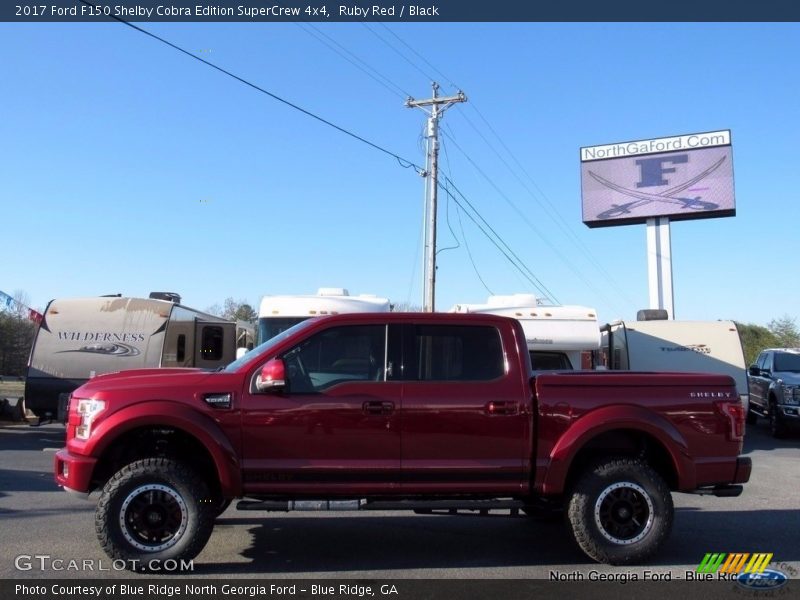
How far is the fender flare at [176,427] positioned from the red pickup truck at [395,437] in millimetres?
11

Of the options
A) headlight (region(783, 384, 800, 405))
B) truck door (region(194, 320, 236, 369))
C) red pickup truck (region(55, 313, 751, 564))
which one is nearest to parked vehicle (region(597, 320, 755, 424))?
headlight (region(783, 384, 800, 405))

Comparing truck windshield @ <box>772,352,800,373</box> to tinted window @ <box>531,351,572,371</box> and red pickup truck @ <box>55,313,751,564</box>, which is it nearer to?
tinted window @ <box>531,351,572,371</box>

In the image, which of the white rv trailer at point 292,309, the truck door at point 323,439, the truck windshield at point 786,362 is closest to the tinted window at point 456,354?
the truck door at point 323,439

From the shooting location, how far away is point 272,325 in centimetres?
1287

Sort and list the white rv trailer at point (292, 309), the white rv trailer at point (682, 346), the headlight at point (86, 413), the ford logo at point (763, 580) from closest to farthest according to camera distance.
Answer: the ford logo at point (763, 580) → the headlight at point (86, 413) → the white rv trailer at point (292, 309) → the white rv trailer at point (682, 346)

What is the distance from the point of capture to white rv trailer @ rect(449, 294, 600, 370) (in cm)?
1323

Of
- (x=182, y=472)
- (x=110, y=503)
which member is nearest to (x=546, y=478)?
(x=182, y=472)

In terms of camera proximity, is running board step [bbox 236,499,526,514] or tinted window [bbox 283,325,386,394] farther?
tinted window [bbox 283,325,386,394]

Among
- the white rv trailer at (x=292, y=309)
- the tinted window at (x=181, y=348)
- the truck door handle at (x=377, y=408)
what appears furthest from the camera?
the tinted window at (x=181, y=348)

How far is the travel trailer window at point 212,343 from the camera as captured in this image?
46.1 feet

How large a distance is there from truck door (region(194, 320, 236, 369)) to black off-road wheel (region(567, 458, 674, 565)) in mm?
9801

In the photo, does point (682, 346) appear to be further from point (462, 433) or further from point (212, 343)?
point (462, 433)

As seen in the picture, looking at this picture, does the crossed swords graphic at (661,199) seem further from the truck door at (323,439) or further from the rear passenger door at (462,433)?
the truck door at (323,439)

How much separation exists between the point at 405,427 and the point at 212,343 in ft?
31.1
